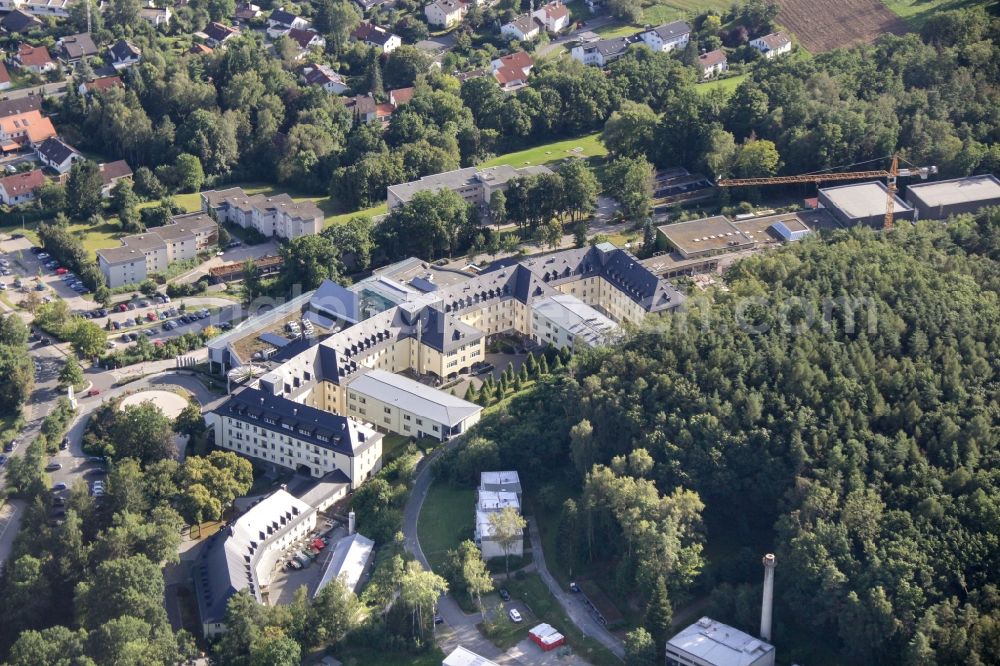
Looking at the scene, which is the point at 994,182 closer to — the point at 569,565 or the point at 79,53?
the point at 569,565

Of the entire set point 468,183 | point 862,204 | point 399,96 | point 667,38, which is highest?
point 667,38

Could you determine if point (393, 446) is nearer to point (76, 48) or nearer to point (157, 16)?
point (76, 48)

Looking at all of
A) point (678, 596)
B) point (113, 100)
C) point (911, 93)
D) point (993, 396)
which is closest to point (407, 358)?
point (678, 596)

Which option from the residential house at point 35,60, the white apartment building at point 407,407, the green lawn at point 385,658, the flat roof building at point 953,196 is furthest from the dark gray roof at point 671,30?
the green lawn at point 385,658

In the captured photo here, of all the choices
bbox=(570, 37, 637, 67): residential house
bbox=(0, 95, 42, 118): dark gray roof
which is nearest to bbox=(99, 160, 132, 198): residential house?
bbox=(0, 95, 42, 118): dark gray roof

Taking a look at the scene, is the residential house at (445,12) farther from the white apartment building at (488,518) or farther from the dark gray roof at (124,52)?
the white apartment building at (488,518)

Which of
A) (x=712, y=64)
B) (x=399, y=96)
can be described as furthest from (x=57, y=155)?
(x=712, y=64)
